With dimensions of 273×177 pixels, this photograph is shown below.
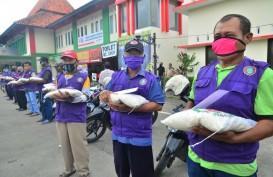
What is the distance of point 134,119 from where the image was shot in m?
2.32

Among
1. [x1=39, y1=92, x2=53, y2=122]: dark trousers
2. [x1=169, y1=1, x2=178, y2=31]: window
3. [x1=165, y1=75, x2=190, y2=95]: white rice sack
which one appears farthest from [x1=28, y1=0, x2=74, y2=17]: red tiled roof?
[x1=165, y1=75, x2=190, y2=95]: white rice sack

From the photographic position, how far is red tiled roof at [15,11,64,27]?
25.6 meters

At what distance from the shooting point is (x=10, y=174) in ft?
11.8

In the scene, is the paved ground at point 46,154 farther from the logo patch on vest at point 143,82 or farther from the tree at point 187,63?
the tree at point 187,63

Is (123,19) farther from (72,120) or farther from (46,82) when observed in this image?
(72,120)

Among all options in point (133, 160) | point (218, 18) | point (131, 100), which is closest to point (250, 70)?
point (131, 100)

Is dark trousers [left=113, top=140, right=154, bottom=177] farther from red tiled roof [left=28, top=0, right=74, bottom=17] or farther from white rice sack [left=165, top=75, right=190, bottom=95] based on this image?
red tiled roof [left=28, top=0, right=74, bottom=17]

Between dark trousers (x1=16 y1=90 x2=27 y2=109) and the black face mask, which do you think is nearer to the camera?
the black face mask

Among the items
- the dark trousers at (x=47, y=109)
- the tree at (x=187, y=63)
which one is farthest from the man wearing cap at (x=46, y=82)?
the tree at (x=187, y=63)

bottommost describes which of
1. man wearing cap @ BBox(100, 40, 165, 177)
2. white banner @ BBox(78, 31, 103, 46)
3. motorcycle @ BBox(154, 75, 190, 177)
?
motorcycle @ BBox(154, 75, 190, 177)

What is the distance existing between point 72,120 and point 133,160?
1248 millimetres

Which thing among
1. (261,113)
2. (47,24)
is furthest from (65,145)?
(47,24)

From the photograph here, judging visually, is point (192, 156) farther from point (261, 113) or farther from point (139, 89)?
point (139, 89)

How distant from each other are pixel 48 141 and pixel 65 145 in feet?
7.05
